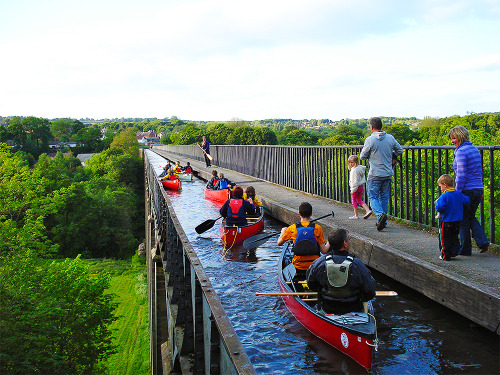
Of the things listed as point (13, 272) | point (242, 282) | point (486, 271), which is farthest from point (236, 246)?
point (13, 272)

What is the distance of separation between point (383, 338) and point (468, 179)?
257 centimetres

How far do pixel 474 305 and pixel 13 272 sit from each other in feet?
72.5

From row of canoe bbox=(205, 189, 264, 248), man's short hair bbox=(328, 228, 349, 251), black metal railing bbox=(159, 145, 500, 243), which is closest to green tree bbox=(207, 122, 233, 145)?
black metal railing bbox=(159, 145, 500, 243)

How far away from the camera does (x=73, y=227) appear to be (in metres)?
61.7

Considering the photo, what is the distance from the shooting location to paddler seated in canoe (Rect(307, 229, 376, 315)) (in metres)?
5.16

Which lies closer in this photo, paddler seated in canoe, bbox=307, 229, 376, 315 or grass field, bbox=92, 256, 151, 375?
paddler seated in canoe, bbox=307, 229, 376, 315

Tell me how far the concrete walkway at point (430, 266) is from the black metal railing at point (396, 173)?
1.64 ft

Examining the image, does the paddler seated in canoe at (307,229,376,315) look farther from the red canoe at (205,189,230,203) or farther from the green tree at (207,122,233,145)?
the green tree at (207,122,233,145)

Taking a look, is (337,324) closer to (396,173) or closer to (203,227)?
(396,173)

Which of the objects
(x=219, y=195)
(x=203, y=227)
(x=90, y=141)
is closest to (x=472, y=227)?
(x=203, y=227)

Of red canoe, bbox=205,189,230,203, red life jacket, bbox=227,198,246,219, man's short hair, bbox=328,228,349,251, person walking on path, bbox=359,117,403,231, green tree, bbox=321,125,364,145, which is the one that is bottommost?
red canoe, bbox=205,189,230,203

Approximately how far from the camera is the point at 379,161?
30.6ft

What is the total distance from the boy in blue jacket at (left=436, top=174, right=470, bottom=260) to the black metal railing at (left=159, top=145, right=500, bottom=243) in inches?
21.5

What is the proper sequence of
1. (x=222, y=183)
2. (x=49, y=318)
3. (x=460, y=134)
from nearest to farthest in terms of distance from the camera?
(x=460, y=134) < (x=222, y=183) < (x=49, y=318)
